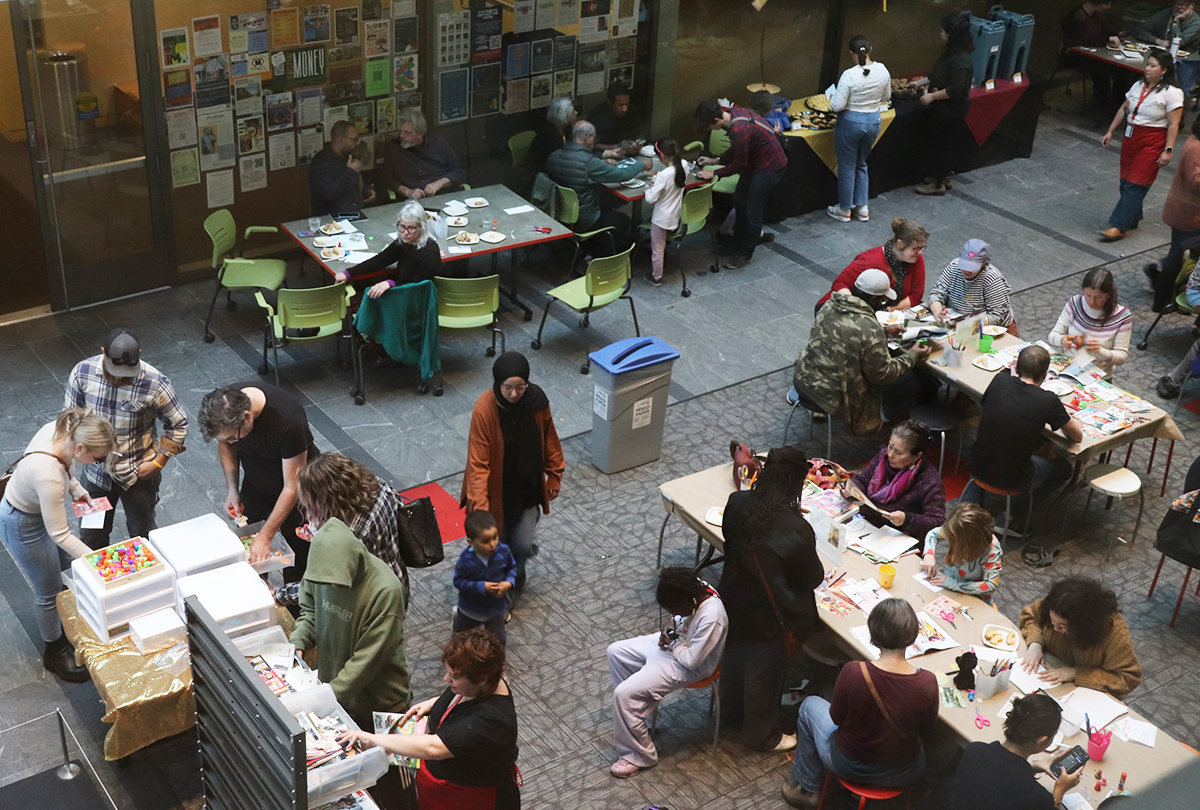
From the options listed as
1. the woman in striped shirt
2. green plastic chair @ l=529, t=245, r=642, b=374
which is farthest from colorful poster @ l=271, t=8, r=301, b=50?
the woman in striped shirt

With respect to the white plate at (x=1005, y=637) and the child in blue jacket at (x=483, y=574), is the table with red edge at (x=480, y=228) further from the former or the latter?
the white plate at (x=1005, y=637)

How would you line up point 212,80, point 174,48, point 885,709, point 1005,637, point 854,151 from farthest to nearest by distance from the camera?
1. point 854,151
2. point 212,80
3. point 174,48
4. point 1005,637
5. point 885,709

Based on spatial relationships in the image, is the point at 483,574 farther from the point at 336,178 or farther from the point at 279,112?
the point at 279,112

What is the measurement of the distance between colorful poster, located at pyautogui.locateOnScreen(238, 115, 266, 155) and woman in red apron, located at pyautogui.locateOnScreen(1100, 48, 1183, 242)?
7.95 metres

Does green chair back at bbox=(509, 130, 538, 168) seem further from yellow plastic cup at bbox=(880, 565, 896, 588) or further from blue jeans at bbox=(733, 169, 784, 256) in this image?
yellow plastic cup at bbox=(880, 565, 896, 588)

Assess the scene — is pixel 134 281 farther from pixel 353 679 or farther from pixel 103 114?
pixel 353 679

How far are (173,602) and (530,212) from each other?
17.9 ft

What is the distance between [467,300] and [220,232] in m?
2.07

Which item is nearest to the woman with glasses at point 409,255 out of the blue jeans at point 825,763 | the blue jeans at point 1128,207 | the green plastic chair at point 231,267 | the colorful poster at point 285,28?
the green plastic chair at point 231,267

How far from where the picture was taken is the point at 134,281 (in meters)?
9.73

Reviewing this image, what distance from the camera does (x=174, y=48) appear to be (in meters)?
9.07

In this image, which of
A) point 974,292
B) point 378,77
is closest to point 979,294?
point 974,292

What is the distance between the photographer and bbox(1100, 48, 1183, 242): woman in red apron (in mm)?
11320

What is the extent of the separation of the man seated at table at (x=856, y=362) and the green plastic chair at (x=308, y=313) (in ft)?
10.7
